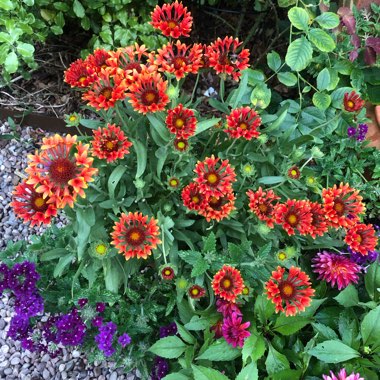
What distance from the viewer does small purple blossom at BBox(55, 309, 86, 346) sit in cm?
141

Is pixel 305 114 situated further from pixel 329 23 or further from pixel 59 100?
pixel 59 100

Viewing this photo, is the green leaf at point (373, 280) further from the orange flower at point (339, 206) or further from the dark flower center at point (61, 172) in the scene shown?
the dark flower center at point (61, 172)

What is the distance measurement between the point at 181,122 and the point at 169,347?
2.33 feet

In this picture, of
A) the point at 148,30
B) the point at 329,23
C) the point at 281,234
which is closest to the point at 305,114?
the point at 329,23

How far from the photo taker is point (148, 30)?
200 cm

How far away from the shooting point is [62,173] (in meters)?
1.09

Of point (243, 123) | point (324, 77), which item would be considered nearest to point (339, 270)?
point (243, 123)

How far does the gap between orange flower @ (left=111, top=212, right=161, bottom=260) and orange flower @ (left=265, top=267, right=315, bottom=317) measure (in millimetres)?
342

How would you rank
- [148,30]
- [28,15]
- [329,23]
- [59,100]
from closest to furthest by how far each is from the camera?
[329,23] → [28,15] → [148,30] → [59,100]

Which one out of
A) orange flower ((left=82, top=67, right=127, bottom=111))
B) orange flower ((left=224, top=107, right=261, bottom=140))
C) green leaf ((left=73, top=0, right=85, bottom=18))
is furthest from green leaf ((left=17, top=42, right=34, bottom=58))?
orange flower ((left=224, top=107, right=261, bottom=140))

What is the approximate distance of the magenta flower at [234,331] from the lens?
133 centimetres

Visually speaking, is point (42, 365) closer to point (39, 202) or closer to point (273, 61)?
point (39, 202)

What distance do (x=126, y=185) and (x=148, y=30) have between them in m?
0.87

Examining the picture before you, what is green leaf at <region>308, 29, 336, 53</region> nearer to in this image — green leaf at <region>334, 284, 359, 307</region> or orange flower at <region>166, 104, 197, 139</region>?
orange flower at <region>166, 104, 197, 139</region>
